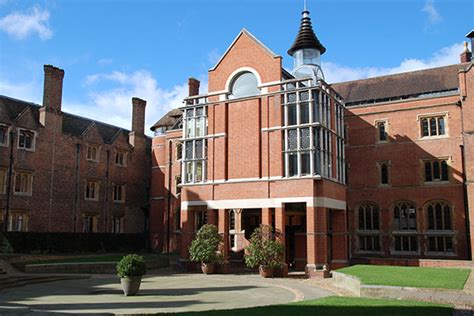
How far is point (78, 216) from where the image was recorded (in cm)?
3403

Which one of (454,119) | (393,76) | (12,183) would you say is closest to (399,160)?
(454,119)

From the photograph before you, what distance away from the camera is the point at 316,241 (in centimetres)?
2225

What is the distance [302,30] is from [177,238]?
19620mm

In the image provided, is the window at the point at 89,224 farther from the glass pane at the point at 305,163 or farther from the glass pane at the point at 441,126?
the glass pane at the point at 441,126

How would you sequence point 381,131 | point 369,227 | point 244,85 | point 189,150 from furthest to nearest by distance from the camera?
point 381,131 → point 369,227 → point 189,150 → point 244,85

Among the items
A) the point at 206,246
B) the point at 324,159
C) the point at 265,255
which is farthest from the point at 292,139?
the point at 206,246

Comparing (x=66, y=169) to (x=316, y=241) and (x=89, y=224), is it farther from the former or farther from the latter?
(x=316, y=241)

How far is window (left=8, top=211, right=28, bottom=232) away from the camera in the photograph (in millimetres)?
29556

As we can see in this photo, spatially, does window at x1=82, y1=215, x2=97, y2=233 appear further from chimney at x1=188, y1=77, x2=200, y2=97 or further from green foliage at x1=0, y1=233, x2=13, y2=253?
chimney at x1=188, y1=77, x2=200, y2=97

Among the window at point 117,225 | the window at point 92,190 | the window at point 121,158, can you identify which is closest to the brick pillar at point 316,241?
the window at point 92,190

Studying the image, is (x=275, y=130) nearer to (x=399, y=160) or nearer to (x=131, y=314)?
(x=399, y=160)

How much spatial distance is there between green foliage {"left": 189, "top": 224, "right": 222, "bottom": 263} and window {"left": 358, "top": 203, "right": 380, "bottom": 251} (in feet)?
41.4

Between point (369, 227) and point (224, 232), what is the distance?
12.4 metres

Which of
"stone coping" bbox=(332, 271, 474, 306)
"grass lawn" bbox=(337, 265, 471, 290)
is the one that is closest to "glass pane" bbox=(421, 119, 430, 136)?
"grass lawn" bbox=(337, 265, 471, 290)
